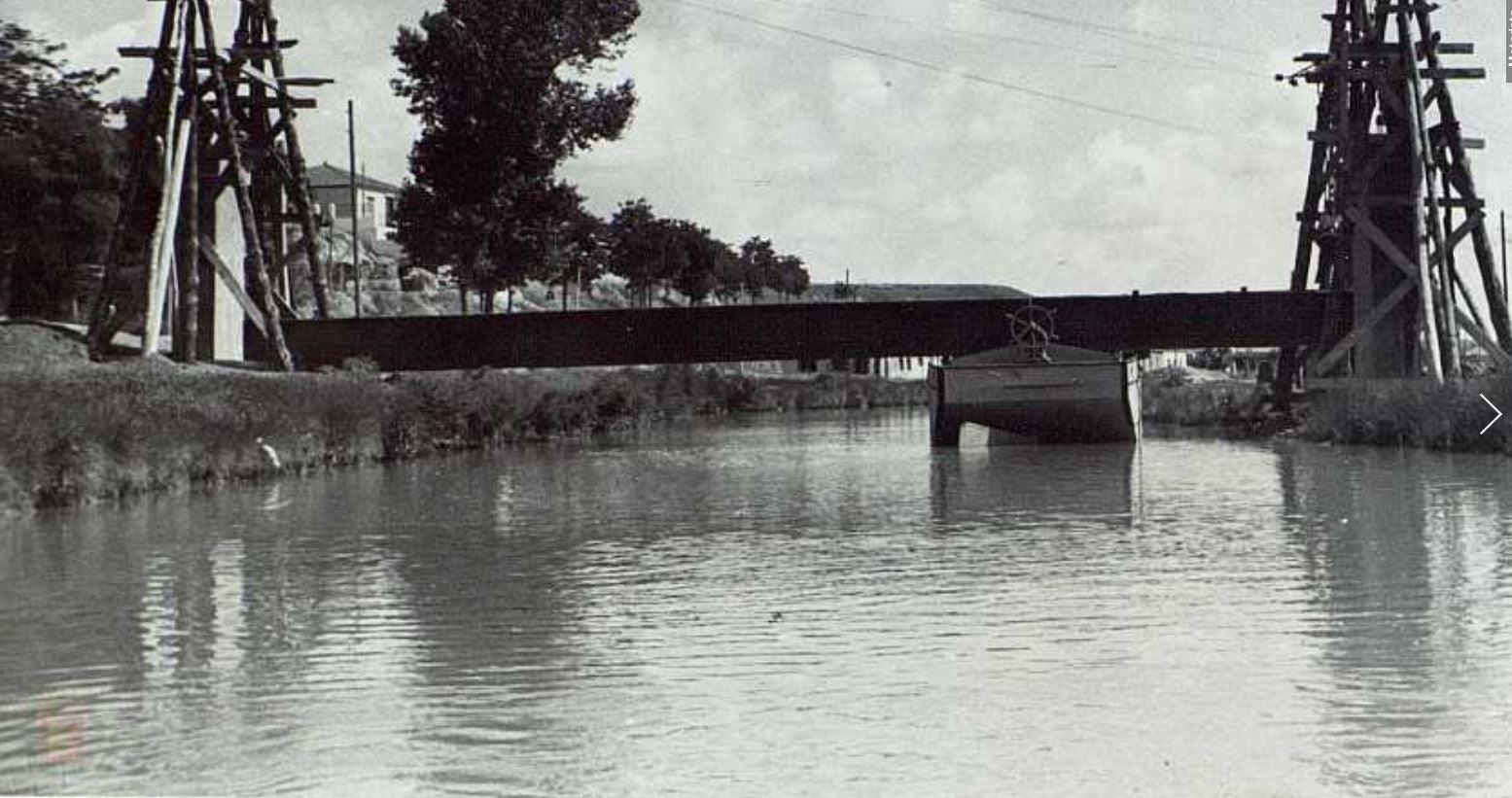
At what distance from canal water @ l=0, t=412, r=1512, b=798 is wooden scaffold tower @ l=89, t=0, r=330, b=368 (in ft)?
44.0

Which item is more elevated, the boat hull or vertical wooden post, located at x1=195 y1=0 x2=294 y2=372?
vertical wooden post, located at x1=195 y1=0 x2=294 y2=372

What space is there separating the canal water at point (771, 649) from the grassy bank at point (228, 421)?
138 centimetres

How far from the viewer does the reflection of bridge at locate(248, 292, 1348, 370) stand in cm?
4753

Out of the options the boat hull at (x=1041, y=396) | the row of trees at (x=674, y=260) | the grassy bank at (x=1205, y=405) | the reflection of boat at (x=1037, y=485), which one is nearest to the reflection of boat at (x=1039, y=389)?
the boat hull at (x=1041, y=396)

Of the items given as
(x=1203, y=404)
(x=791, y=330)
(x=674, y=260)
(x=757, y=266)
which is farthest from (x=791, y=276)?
(x=791, y=330)

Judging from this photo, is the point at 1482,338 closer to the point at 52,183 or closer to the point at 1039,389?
the point at 1039,389

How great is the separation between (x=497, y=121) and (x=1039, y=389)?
20.8m

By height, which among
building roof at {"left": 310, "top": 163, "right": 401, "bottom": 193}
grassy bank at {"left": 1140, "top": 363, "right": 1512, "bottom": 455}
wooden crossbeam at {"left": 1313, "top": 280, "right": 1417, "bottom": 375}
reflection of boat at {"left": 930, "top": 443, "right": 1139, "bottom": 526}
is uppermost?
building roof at {"left": 310, "top": 163, "right": 401, "bottom": 193}

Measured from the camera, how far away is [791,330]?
1903 inches

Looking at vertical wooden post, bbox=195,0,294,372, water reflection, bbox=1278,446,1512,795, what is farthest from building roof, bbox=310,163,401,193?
water reflection, bbox=1278,446,1512,795

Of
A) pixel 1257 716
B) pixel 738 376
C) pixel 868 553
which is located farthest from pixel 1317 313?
pixel 738 376

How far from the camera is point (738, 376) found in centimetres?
9831

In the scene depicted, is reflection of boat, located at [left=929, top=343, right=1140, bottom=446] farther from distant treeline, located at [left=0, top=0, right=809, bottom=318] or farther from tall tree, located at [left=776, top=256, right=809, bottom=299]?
tall tree, located at [left=776, top=256, right=809, bottom=299]

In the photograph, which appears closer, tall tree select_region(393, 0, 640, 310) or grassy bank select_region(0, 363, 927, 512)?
grassy bank select_region(0, 363, 927, 512)
